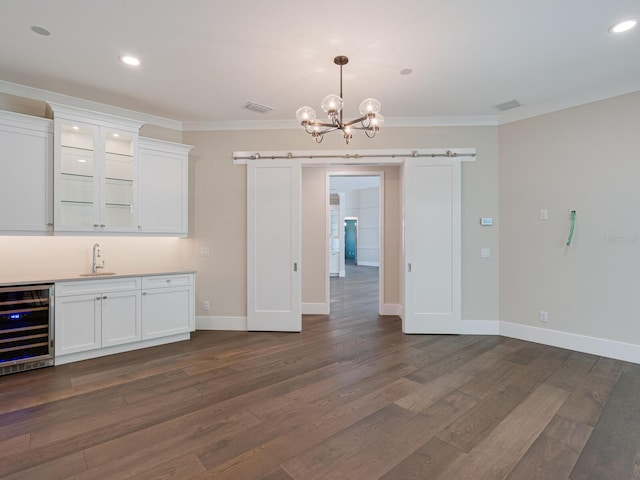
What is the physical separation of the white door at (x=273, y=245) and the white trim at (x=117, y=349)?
100 centimetres

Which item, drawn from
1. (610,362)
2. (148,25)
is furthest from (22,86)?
(610,362)

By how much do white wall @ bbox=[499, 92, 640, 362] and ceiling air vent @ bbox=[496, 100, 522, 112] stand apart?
1.05ft

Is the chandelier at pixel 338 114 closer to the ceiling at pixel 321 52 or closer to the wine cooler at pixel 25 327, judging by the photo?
the ceiling at pixel 321 52

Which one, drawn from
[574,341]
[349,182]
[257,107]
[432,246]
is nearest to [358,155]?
[257,107]

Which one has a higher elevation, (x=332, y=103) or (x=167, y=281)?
(x=332, y=103)

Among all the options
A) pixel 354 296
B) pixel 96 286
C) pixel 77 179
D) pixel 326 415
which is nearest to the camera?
pixel 326 415

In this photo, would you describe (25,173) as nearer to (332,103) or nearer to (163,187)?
(163,187)

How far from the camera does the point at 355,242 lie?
1545 centimetres

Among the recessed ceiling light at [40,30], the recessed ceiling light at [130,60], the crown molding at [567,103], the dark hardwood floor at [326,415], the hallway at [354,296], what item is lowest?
the dark hardwood floor at [326,415]

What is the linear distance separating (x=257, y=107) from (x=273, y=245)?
1905 mm

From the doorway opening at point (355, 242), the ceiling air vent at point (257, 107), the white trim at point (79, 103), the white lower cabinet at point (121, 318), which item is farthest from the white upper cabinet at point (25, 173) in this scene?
the doorway opening at point (355, 242)

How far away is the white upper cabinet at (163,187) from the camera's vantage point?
4.13 m

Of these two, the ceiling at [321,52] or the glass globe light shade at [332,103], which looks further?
the glass globe light shade at [332,103]

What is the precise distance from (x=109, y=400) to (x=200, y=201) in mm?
2876
